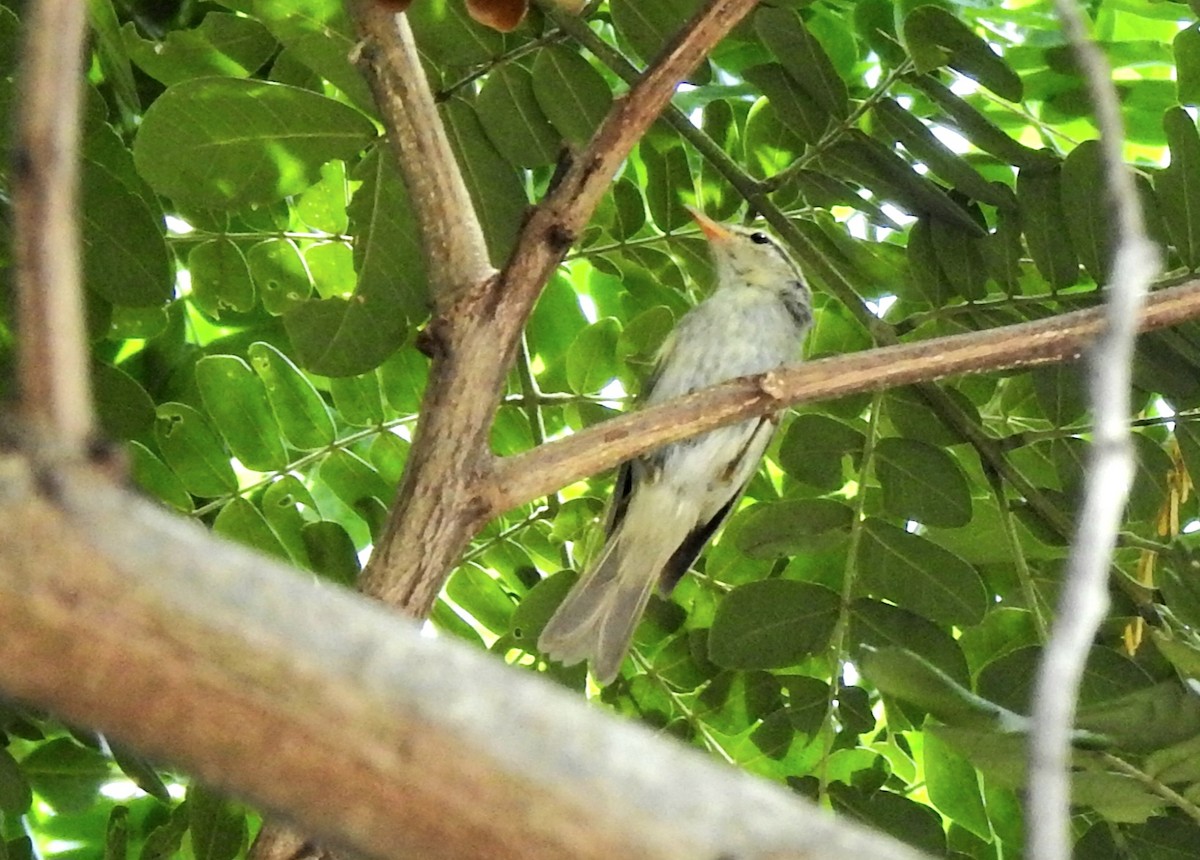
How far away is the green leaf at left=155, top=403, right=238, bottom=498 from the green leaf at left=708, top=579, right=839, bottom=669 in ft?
2.13

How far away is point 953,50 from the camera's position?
1.80m

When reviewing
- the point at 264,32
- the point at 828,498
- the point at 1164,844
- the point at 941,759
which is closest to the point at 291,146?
the point at 264,32

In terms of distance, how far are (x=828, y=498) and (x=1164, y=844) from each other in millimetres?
592

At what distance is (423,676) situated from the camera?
1.64 feet

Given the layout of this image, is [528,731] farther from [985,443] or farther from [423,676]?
[985,443]

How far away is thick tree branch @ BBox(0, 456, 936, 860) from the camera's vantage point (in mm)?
497

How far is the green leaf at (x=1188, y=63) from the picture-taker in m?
1.84

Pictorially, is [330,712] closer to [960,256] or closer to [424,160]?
[424,160]

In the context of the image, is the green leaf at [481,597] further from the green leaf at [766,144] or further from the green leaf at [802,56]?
the green leaf at [802,56]

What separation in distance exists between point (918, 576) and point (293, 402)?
0.83m

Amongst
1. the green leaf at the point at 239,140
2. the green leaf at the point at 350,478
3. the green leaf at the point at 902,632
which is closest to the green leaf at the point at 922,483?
the green leaf at the point at 902,632

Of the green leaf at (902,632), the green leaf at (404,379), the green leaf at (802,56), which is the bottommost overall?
the green leaf at (902,632)

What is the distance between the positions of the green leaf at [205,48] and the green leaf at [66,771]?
861 mm

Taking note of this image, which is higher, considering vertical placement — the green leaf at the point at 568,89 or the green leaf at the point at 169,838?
the green leaf at the point at 568,89
